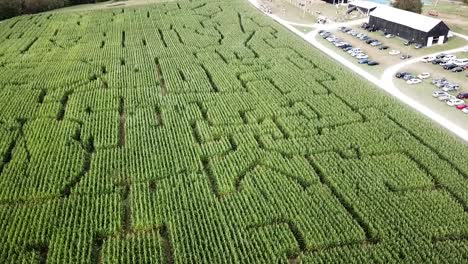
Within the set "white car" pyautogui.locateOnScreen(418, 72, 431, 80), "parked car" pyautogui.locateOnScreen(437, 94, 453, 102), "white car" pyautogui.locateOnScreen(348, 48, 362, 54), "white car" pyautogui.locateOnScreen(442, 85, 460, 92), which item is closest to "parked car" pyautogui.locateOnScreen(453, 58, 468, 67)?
"white car" pyautogui.locateOnScreen(418, 72, 431, 80)

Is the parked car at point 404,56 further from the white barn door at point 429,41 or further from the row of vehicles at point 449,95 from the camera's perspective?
the row of vehicles at point 449,95

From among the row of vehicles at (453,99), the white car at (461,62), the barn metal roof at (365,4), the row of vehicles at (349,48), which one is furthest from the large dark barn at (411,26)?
the row of vehicles at (453,99)

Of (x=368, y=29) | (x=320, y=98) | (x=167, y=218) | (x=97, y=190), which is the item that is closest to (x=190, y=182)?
(x=167, y=218)

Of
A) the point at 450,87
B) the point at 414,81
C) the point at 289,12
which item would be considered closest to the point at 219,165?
the point at 414,81

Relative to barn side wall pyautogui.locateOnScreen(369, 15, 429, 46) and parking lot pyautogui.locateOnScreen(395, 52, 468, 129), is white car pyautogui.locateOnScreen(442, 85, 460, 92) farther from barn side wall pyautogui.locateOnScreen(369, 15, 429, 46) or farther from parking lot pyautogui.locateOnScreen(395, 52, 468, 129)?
barn side wall pyautogui.locateOnScreen(369, 15, 429, 46)

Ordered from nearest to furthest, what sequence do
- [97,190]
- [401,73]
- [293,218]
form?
[293,218] → [97,190] → [401,73]

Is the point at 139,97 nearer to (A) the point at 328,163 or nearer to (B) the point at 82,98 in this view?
(B) the point at 82,98
